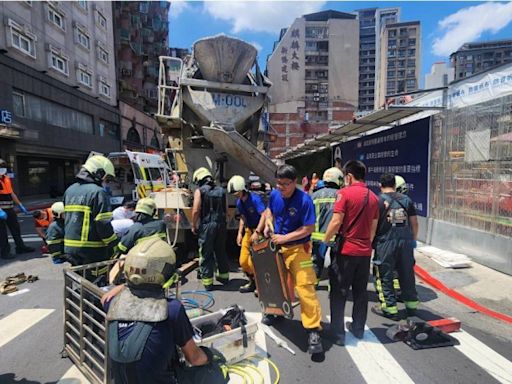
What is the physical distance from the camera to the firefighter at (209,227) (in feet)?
16.0

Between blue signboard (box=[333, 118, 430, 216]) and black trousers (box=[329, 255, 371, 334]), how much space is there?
5.00 metres

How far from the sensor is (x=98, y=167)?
3.46 meters

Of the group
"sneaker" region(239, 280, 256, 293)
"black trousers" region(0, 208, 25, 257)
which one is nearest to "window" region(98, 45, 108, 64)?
"black trousers" region(0, 208, 25, 257)

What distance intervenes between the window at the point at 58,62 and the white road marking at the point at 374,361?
2425 centimetres

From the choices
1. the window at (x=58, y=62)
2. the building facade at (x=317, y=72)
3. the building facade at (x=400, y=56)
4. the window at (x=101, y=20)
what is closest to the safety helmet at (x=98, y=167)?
the window at (x=58, y=62)

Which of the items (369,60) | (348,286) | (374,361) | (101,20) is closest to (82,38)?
(101,20)

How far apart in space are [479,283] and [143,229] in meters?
5.00

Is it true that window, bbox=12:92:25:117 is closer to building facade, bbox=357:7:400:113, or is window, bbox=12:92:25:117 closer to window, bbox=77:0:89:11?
window, bbox=77:0:89:11

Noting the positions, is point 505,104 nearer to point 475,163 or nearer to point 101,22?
point 475,163

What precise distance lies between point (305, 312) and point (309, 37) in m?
74.9

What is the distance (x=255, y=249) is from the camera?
11.7ft

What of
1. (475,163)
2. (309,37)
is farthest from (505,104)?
(309,37)

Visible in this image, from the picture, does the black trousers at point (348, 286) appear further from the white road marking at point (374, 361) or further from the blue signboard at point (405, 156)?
the blue signboard at point (405, 156)

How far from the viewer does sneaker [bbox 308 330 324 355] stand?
3068 mm
